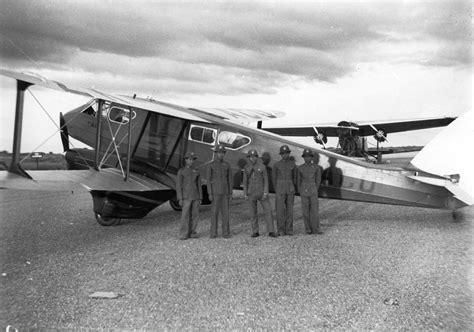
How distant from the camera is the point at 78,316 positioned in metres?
3.91

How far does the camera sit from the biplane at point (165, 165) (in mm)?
7523

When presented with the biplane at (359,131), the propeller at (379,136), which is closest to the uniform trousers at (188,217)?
the biplane at (359,131)

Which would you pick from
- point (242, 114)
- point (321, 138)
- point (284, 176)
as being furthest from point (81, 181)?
point (321, 138)

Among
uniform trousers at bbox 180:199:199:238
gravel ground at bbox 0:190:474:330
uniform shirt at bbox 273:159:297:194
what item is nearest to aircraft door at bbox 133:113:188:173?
gravel ground at bbox 0:190:474:330

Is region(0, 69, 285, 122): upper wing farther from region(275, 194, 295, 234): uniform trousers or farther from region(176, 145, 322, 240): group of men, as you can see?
region(275, 194, 295, 234): uniform trousers

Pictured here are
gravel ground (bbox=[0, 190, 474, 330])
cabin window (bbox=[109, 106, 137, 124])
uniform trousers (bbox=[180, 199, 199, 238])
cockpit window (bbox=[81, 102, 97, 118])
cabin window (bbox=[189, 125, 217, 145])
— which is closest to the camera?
gravel ground (bbox=[0, 190, 474, 330])

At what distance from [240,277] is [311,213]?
120 inches

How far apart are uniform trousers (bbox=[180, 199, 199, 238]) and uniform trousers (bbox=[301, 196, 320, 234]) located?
2.11 metres

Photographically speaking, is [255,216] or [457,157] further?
[255,216]

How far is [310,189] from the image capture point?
7.60m

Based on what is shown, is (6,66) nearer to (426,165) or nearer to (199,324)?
(199,324)

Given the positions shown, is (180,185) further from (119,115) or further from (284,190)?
(119,115)

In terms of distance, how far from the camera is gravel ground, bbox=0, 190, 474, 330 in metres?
3.84

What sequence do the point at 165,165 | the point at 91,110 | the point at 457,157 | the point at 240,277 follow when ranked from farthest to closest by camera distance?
the point at 91,110 → the point at 165,165 → the point at 457,157 → the point at 240,277
